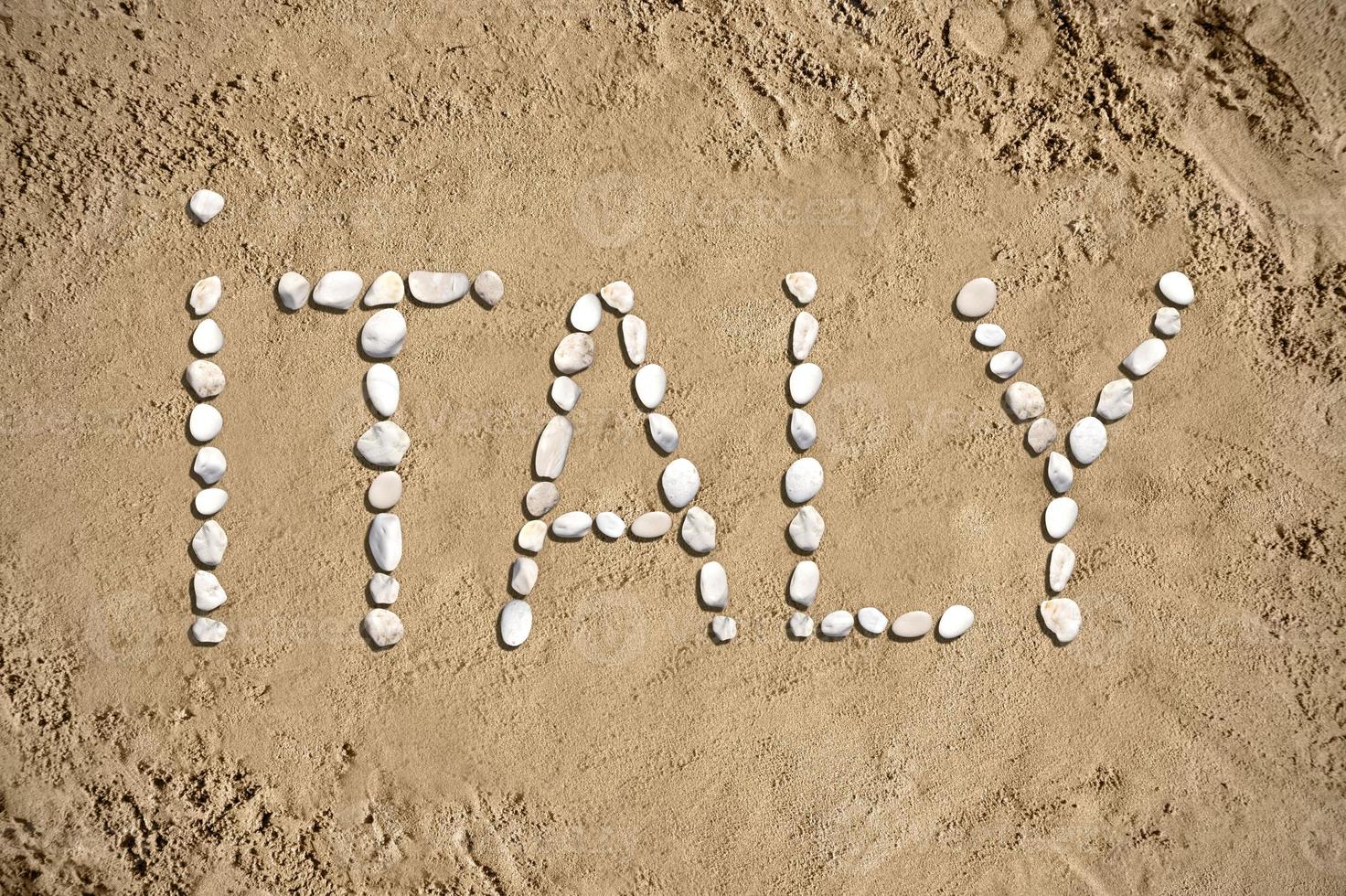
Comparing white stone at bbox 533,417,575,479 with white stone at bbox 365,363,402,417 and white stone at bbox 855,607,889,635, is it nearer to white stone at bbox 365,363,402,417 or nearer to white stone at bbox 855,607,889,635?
white stone at bbox 365,363,402,417

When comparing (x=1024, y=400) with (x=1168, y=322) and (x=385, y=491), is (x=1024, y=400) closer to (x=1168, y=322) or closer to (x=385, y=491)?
(x=1168, y=322)

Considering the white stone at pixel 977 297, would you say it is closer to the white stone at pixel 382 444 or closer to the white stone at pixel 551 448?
the white stone at pixel 551 448

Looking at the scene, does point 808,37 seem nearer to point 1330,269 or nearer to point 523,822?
point 1330,269

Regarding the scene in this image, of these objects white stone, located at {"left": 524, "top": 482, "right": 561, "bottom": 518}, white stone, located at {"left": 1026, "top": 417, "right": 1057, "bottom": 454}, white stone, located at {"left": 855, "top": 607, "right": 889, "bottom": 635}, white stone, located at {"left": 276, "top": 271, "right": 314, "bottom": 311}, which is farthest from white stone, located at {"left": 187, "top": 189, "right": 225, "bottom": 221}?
white stone, located at {"left": 1026, "top": 417, "right": 1057, "bottom": 454}

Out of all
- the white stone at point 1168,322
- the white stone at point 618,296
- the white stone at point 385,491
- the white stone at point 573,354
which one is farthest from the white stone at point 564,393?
the white stone at point 1168,322

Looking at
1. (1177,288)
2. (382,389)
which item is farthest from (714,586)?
(1177,288)

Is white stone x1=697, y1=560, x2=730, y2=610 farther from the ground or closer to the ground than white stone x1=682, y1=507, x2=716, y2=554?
closer to the ground
